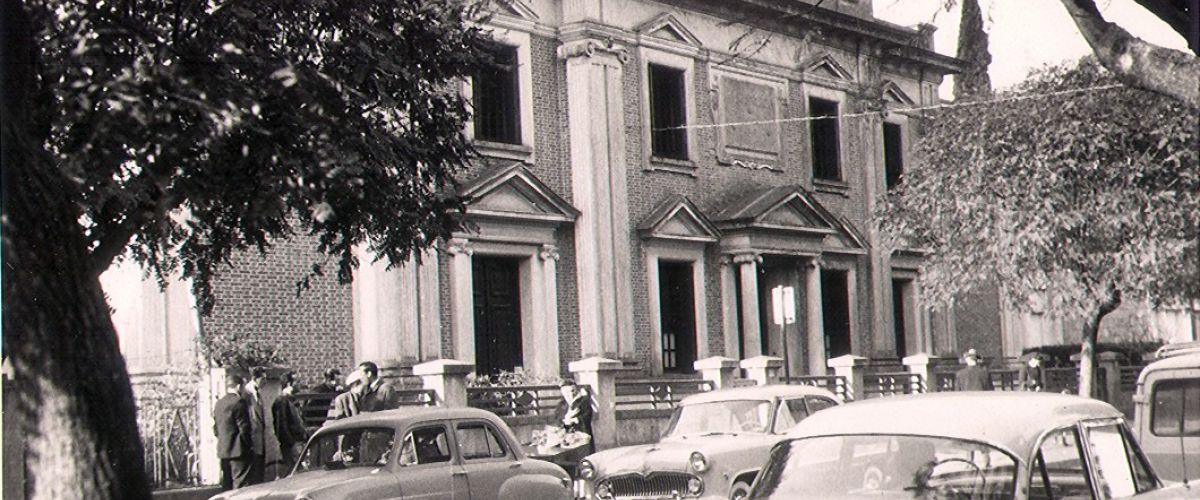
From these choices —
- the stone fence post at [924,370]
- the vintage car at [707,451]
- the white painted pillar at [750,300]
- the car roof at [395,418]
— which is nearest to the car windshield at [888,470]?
the car roof at [395,418]

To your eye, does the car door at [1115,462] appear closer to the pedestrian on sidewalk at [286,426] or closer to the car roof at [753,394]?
the car roof at [753,394]

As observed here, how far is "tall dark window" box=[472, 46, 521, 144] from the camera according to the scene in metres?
25.0

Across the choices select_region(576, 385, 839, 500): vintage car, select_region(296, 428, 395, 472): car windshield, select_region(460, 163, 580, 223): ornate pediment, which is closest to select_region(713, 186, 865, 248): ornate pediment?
select_region(460, 163, 580, 223): ornate pediment

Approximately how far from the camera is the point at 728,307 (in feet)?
93.9

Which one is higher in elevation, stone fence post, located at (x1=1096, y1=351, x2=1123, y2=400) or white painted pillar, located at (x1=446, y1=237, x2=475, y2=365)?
white painted pillar, located at (x1=446, y1=237, x2=475, y2=365)

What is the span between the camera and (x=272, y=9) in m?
12.1

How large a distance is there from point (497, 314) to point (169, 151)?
1487 cm

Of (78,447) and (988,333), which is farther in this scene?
(988,333)

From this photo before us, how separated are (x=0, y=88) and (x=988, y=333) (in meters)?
31.2

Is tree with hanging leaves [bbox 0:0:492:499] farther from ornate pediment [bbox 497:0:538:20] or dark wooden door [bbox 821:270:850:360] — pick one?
dark wooden door [bbox 821:270:850:360]

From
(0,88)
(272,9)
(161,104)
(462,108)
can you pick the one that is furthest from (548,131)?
(0,88)

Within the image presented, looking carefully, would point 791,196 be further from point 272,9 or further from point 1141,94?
point 272,9

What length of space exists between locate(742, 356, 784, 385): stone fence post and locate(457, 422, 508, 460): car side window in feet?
42.4

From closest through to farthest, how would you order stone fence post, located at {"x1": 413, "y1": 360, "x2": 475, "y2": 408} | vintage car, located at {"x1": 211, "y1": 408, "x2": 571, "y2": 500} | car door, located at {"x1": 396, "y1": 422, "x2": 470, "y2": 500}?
1. vintage car, located at {"x1": 211, "y1": 408, "x2": 571, "y2": 500}
2. car door, located at {"x1": 396, "y1": 422, "x2": 470, "y2": 500}
3. stone fence post, located at {"x1": 413, "y1": 360, "x2": 475, "y2": 408}
